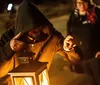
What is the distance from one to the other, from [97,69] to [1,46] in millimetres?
486

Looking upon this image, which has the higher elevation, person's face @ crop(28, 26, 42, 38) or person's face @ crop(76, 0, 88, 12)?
person's face @ crop(76, 0, 88, 12)

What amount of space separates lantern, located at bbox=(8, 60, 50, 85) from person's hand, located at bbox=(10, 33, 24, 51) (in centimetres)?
11

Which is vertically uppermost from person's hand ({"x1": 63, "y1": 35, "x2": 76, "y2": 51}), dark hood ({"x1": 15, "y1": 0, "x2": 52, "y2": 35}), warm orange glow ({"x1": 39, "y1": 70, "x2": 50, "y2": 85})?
dark hood ({"x1": 15, "y1": 0, "x2": 52, "y2": 35})

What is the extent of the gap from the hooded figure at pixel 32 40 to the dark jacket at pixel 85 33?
0.06m

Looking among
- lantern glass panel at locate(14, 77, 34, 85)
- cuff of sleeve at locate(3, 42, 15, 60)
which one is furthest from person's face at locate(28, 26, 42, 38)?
lantern glass panel at locate(14, 77, 34, 85)

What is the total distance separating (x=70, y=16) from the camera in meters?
1.31

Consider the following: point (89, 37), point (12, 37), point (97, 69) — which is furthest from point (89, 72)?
point (12, 37)

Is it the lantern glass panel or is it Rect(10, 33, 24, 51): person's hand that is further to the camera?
Rect(10, 33, 24, 51): person's hand

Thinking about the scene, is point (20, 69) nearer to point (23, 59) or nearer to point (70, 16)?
point (23, 59)

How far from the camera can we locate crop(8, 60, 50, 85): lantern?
3.97 feet

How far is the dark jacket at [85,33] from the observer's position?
1291mm

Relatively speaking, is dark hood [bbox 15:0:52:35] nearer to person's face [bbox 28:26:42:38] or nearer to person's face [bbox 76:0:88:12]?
person's face [bbox 28:26:42:38]

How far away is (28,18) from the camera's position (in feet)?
4.25

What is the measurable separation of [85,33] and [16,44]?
1.12 ft
